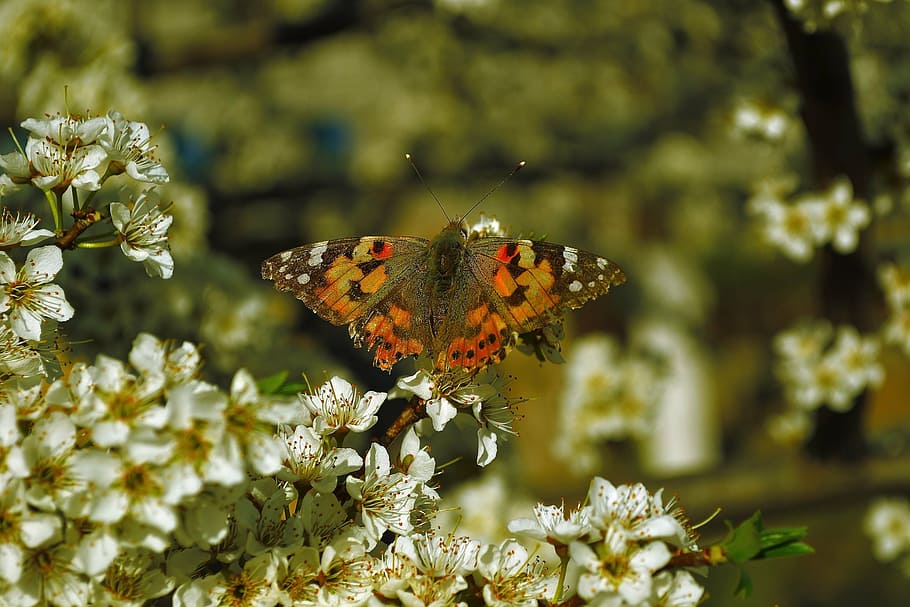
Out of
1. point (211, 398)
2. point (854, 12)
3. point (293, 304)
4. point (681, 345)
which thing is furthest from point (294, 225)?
point (211, 398)

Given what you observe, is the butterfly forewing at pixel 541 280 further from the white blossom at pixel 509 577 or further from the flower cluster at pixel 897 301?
the flower cluster at pixel 897 301

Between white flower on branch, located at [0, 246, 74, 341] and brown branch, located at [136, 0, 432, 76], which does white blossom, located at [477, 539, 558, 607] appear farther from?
brown branch, located at [136, 0, 432, 76]

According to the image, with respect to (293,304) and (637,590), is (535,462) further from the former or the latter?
(637,590)

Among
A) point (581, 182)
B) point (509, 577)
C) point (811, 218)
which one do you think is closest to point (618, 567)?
point (509, 577)

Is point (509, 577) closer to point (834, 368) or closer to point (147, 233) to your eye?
point (147, 233)

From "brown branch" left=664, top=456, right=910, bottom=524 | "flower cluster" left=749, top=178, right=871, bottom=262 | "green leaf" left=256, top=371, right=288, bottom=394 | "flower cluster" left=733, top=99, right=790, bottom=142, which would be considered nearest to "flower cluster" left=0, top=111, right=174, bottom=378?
"green leaf" left=256, top=371, right=288, bottom=394

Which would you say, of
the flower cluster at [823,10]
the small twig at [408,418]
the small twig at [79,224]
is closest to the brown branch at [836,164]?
the flower cluster at [823,10]
